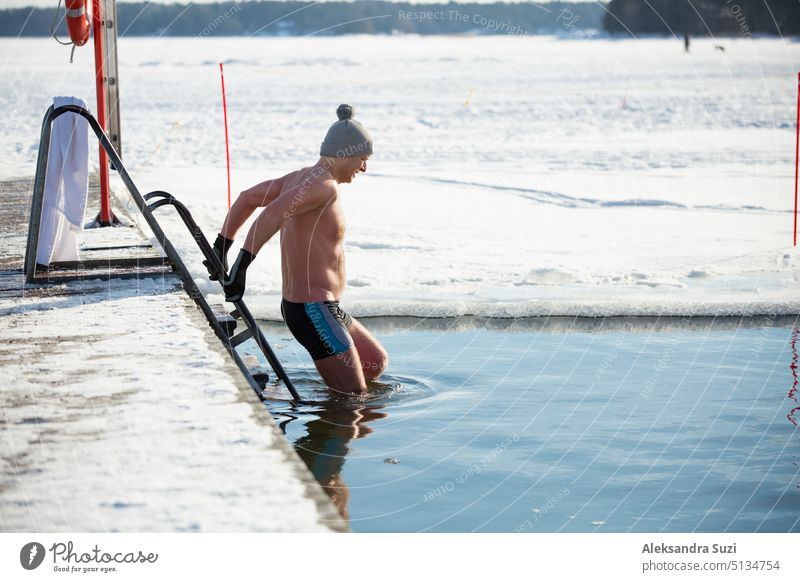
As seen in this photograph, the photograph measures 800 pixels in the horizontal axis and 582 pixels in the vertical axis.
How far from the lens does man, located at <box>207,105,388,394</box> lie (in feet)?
16.5

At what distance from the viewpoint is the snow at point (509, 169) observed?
329 inches

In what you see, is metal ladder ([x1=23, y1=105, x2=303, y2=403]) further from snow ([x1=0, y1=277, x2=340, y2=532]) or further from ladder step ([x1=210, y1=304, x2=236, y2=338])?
snow ([x1=0, y1=277, x2=340, y2=532])

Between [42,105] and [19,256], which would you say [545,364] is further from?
[42,105]

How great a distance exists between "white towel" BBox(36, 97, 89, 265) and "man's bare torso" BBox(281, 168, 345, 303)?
1353 millimetres

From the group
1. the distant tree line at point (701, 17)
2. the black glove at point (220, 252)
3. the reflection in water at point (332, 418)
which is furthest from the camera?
the distant tree line at point (701, 17)

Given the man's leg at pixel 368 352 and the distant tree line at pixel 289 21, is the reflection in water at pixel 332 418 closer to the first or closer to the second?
the man's leg at pixel 368 352

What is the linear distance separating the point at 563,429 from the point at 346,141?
68.1 inches

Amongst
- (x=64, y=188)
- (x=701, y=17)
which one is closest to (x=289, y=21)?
(x=701, y=17)

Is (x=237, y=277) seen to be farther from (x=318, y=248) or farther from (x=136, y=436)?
(x=136, y=436)

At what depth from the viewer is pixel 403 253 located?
9.70m

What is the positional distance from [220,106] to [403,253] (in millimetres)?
17169

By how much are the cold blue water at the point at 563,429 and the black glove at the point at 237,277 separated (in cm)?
64

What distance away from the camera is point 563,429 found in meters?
5.00

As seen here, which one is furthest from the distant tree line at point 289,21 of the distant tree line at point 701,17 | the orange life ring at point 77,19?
the orange life ring at point 77,19
